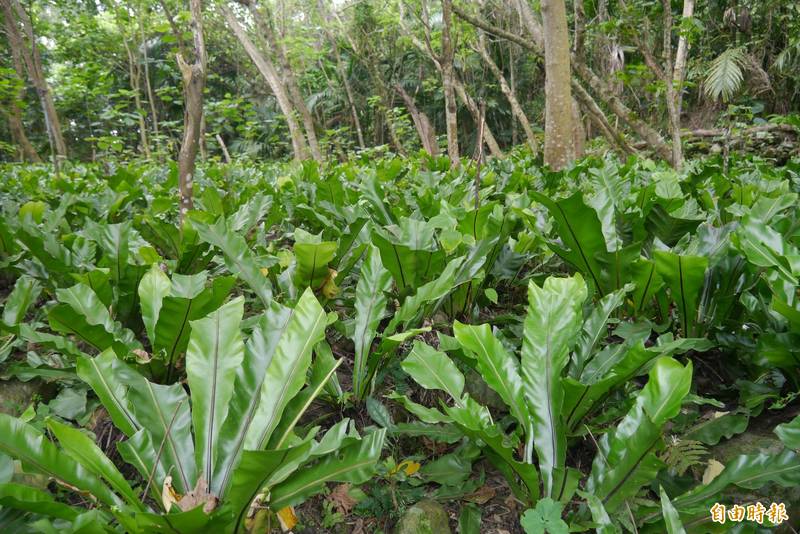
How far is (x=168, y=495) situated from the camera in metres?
1.11

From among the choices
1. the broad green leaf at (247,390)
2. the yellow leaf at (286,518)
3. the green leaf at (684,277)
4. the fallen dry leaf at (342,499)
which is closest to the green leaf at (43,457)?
the broad green leaf at (247,390)

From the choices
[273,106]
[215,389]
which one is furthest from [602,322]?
[273,106]

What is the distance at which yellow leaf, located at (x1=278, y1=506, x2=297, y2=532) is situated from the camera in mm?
1170

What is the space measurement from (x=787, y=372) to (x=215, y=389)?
5.38 feet

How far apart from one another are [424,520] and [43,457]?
2.94ft

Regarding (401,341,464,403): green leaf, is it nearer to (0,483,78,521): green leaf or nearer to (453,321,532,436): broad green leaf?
(453,321,532,436): broad green leaf

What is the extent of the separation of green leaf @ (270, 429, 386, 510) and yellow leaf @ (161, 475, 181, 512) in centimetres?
22

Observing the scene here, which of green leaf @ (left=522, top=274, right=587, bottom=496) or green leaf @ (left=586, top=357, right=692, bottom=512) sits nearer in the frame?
green leaf @ (left=586, top=357, right=692, bottom=512)

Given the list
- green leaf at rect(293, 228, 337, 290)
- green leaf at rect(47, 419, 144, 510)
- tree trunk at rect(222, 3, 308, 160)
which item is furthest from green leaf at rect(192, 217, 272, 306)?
tree trunk at rect(222, 3, 308, 160)

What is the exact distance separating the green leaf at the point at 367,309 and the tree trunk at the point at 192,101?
1447mm

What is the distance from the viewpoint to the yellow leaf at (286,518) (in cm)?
117

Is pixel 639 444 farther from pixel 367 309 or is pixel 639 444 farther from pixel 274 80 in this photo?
pixel 274 80

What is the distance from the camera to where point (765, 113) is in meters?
11.4

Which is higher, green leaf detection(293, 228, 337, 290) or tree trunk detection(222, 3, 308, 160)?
tree trunk detection(222, 3, 308, 160)
